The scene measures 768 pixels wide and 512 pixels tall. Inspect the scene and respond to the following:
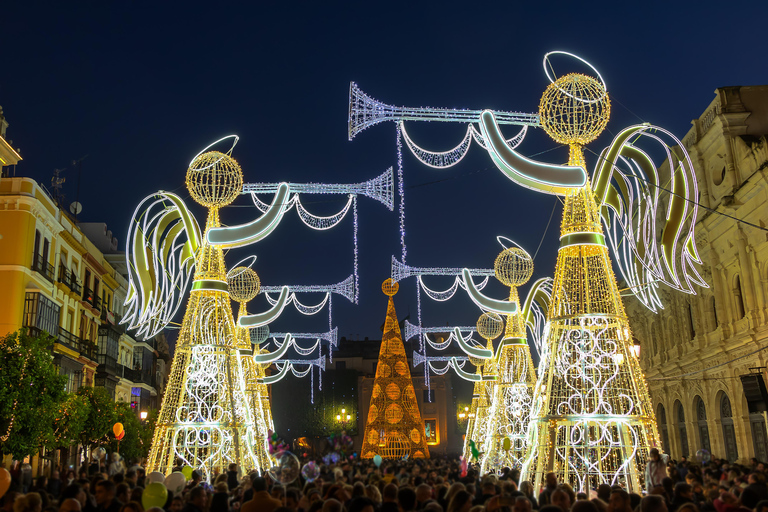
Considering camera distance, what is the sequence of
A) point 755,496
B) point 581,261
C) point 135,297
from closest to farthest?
point 755,496
point 581,261
point 135,297

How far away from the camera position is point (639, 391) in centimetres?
1317

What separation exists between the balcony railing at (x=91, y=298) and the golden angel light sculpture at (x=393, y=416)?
594 inches

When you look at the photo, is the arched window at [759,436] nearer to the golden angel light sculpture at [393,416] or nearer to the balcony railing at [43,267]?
the golden angel light sculpture at [393,416]

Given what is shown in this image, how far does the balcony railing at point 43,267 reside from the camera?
29.8 metres

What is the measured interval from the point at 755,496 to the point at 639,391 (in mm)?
5352

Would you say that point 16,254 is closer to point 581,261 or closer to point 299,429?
point 581,261

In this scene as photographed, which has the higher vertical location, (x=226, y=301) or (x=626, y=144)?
(x=626, y=144)

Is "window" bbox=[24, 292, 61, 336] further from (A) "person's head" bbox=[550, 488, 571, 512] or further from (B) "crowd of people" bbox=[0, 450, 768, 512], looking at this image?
(A) "person's head" bbox=[550, 488, 571, 512]

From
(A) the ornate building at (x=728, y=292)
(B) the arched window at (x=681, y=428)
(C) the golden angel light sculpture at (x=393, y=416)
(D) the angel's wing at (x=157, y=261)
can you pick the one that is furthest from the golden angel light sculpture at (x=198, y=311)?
(B) the arched window at (x=681, y=428)

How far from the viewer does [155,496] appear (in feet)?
28.2

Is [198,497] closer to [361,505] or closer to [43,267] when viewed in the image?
[361,505]

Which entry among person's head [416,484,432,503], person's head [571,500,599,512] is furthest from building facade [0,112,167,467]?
person's head [571,500,599,512]

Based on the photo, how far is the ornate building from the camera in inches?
1036

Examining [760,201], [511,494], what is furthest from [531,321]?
[511,494]
